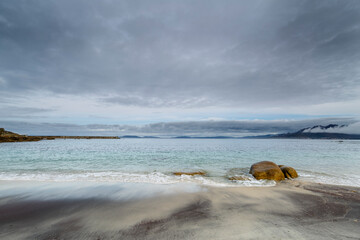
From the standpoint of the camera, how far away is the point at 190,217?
5.91 metres

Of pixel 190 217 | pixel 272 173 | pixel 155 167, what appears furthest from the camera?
pixel 155 167

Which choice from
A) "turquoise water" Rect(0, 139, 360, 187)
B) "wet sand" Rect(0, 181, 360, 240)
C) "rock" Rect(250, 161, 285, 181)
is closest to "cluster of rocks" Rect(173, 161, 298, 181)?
"rock" Rect(250, 161, 285, 181)

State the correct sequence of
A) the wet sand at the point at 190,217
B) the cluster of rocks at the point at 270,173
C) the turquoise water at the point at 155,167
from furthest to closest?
1. the cluster of rocks at the point at 270,173
2. the turquoise water at the point at 155,167
3. the wet sand at the point at 190,217

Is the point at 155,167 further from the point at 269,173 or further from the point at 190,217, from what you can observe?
the point at 190,217

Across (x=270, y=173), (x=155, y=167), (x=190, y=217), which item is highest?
(x=190, y=217)

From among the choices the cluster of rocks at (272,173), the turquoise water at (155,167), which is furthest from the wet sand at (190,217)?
the cluster of rocks at (272,173)

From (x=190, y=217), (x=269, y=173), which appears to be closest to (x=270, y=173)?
(x=269, y=173)

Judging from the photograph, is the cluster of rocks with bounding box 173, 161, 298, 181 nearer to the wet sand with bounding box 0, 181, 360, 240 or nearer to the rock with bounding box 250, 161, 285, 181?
the rock with bounding box 250, 161, 285, 181

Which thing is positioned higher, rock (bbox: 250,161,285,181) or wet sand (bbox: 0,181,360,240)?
wet sand (bbox: 0,181,360,240)

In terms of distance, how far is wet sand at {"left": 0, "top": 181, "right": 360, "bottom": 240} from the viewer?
481 cm

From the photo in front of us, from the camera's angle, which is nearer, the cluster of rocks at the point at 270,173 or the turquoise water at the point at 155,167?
the turquoise water at the point at 155,167

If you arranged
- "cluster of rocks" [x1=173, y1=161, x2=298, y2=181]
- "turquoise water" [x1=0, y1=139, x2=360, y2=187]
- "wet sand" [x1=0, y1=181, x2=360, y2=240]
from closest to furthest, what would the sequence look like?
1. "wet sand" [x1=0, y1=181, x2=360, y2=240]
2. "turquoise water" [x1=0, y1=139, x2=360, y2=187]
3. "cluster of rocks" [x1=173, y1=161, x2=298, y2=181]

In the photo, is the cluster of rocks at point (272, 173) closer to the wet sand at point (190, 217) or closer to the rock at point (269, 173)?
the rock at point (269, 173)

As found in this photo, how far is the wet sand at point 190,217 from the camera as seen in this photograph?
15.8 feet
